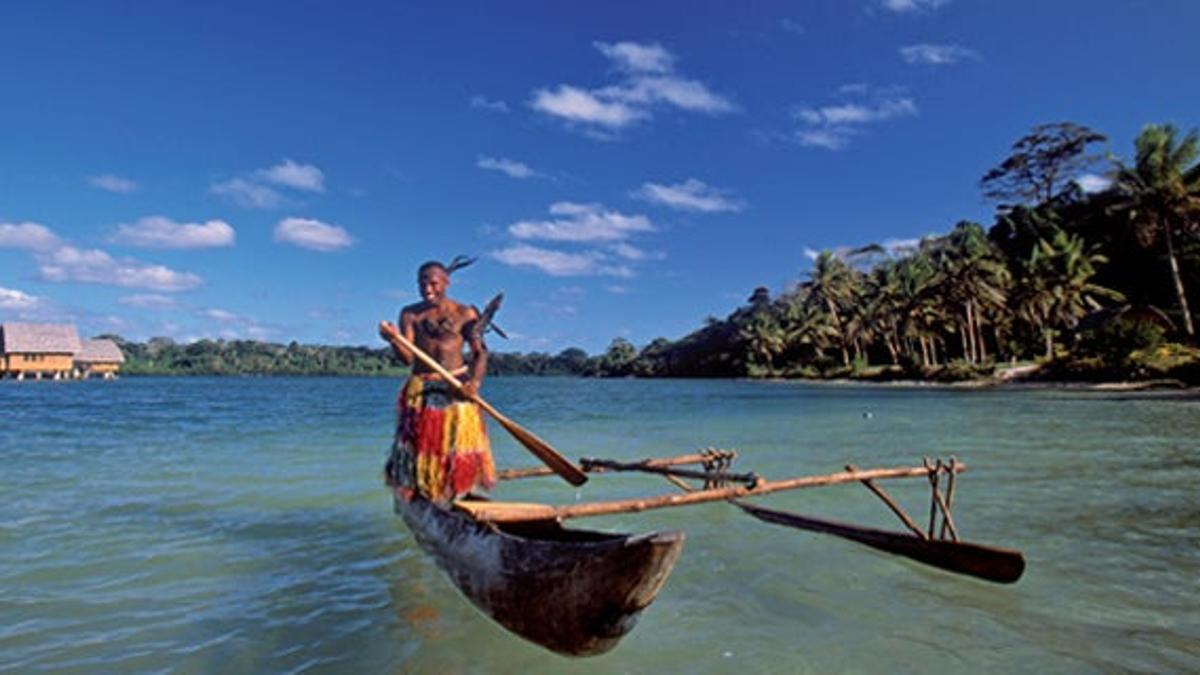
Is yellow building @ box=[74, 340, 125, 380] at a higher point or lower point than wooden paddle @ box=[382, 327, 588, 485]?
higher

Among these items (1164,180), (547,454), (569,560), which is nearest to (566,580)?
(569,560)

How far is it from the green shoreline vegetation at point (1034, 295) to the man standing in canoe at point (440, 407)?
3845 centimetres

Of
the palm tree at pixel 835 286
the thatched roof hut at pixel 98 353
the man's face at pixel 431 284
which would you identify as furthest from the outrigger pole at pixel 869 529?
the thatched roof hut at pixel 98 353

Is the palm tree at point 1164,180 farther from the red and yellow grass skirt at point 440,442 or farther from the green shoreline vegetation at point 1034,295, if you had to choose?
the red and yellow grass skirt at point 440,442

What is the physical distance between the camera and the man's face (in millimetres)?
6695

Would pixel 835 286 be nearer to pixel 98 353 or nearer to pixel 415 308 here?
pixel 415 308

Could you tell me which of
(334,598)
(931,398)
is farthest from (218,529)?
(931,398)

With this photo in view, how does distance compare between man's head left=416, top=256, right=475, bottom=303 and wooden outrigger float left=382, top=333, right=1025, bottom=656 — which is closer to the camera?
wooden outrigger float left=382, top=333, right=1025, bottom=656

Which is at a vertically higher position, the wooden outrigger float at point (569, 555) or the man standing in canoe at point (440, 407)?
the man standing in canoe at point (440, 407)

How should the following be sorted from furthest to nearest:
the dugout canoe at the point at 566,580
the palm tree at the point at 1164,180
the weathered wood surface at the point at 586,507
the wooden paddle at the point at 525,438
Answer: the palm tree at the point at 1164,180 < the wooden paddle at the point at 525,438 < the weathered wood surface at the point at 586,507 < the dugout canoe at the point at 566,580

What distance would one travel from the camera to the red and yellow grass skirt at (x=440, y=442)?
6551 mm

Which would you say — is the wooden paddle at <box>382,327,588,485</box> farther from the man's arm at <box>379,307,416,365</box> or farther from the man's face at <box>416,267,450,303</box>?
the man's face at <box>416,267,450,303</box>

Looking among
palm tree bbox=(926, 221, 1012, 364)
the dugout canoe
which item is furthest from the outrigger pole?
palm tree bbox=(926, 221, 1012, 364)

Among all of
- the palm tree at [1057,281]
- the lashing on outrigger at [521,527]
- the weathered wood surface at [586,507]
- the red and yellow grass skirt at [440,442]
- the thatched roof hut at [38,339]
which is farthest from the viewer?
the thatched roof hut at [38,339]
